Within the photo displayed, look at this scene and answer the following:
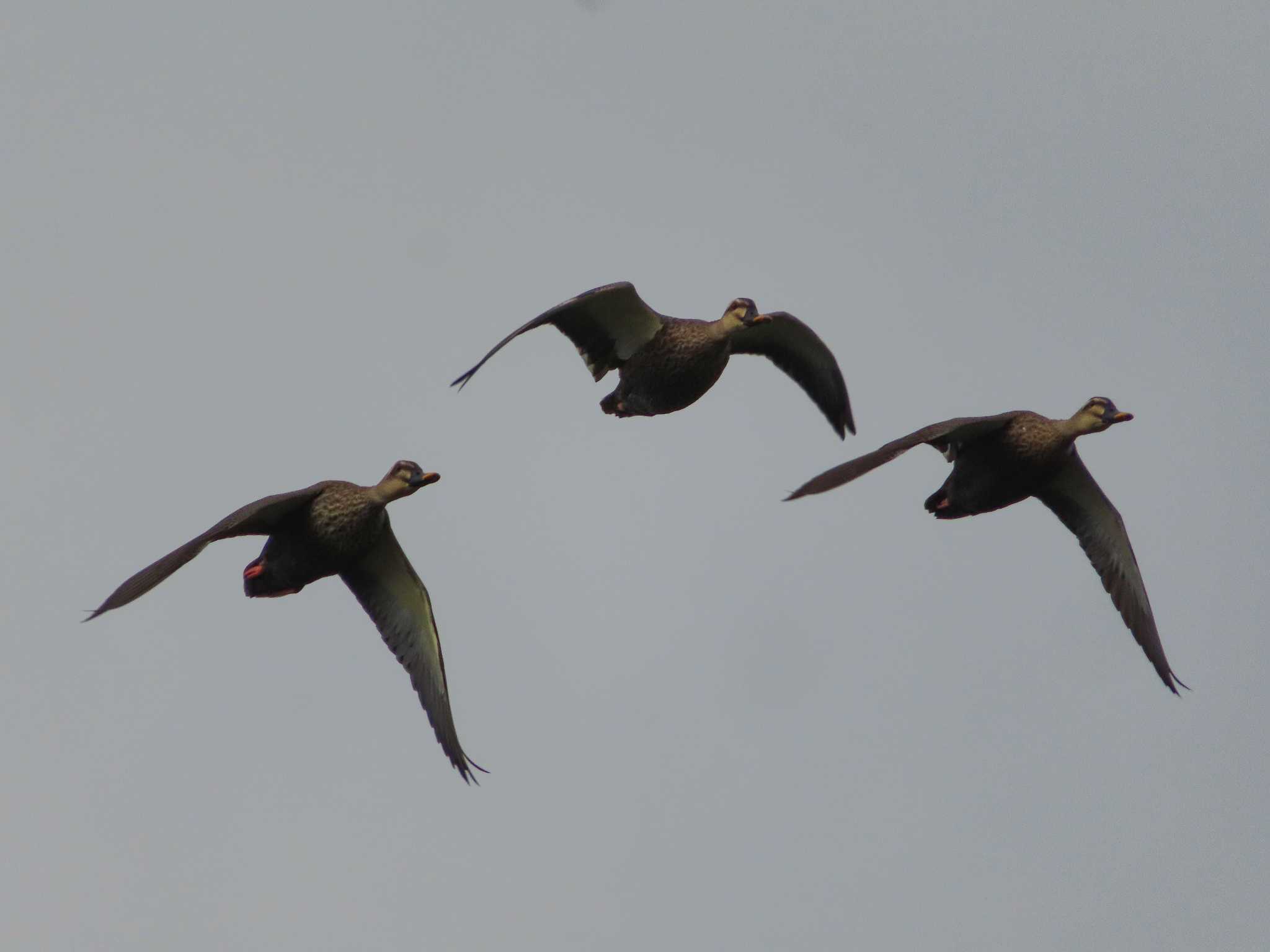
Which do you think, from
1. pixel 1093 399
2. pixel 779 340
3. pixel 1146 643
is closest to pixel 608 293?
pixel 779 340

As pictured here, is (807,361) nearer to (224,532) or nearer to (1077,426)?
(1077,426)

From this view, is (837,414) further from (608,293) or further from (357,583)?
(357,583)

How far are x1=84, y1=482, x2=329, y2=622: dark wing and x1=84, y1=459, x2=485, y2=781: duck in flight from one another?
14 mm

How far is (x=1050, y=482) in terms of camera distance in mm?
17500

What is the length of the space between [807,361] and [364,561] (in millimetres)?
5472

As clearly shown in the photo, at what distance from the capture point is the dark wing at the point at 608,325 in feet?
58.2

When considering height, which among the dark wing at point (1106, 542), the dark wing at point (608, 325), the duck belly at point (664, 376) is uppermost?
the dark wing at point (608, 325)

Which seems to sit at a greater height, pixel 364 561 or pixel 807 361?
pixel 807 361

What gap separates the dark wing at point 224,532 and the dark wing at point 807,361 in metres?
5.42

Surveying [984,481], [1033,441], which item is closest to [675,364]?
[984,481]

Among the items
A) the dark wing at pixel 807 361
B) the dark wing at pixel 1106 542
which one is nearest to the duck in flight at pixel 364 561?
the dark wing at pixel 807 361

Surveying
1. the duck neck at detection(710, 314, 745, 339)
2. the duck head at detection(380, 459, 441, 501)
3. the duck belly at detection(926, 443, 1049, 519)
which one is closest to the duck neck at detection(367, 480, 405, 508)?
the duck head at detection(380, 459, 441, 501)

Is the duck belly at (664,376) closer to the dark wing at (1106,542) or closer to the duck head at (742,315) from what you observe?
the duck head at (742,315)

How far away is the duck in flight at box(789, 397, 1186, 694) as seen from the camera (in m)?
16.8
